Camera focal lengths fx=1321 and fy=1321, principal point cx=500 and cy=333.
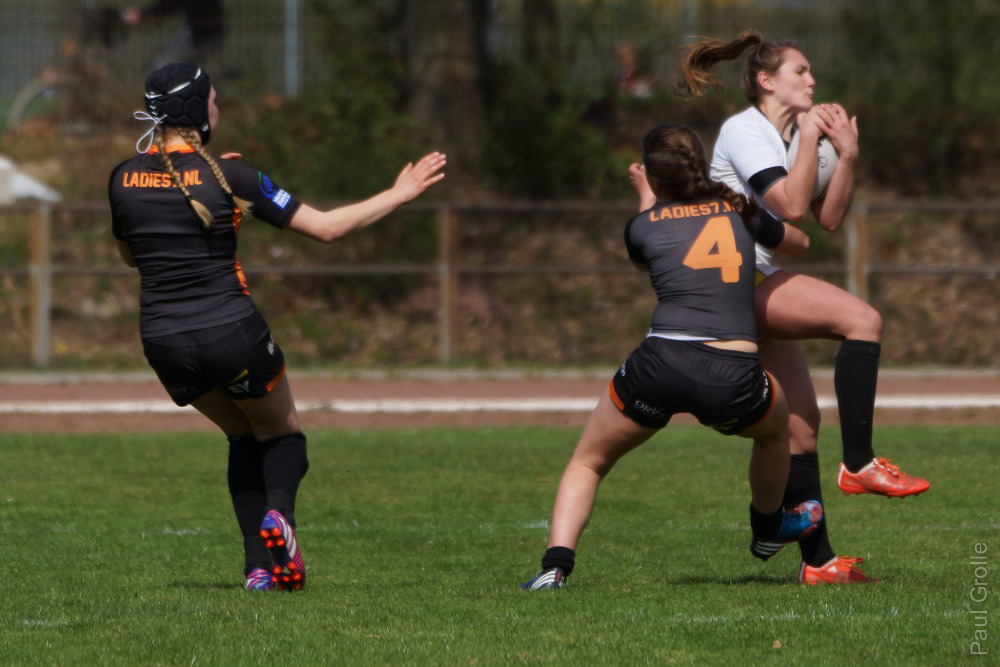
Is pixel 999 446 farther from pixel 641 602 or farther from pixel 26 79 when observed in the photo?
pixel 26 79

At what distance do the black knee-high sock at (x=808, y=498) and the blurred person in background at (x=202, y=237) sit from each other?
187 centimetres

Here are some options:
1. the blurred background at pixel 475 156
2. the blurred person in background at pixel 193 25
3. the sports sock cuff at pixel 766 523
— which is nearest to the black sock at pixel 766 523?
the sports sock cuff at pixel 766 523

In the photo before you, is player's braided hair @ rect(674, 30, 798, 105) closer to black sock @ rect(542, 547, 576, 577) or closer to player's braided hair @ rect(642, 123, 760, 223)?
player's braided hair @ rect(642, 123, 760, 223)

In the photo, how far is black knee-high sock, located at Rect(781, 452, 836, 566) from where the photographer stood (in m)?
5.24

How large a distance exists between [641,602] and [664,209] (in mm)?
1390

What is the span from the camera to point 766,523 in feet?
16.8

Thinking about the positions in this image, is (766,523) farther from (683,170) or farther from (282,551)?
(282,551)

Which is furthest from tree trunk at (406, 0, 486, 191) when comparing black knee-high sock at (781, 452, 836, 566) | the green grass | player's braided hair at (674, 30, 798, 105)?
black knee-high sock at (781, 452, 836, 566)

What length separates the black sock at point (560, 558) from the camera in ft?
15.9

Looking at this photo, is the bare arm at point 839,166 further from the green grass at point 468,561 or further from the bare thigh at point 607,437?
the green grass at point 468,561

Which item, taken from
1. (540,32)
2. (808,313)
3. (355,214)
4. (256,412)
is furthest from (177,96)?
(540,32)

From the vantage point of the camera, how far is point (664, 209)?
472cm

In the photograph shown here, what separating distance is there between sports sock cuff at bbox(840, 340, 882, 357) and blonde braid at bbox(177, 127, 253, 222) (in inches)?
89.7

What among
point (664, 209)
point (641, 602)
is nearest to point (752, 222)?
point (664, 209)
